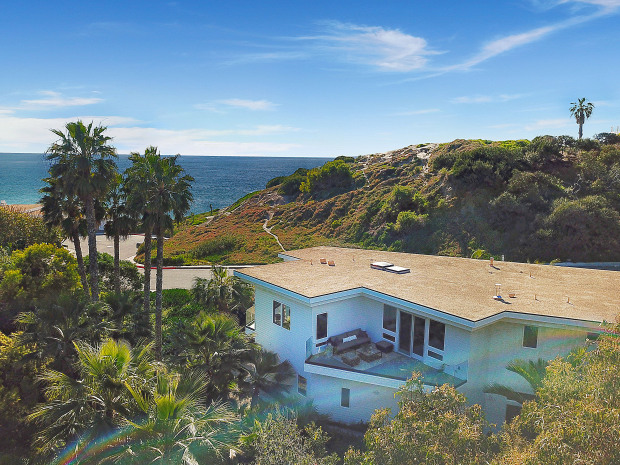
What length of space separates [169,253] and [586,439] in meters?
53.3

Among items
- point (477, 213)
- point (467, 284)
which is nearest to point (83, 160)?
point (467, 284)

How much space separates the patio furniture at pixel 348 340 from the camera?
53.3 ft

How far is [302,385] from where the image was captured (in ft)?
54.2

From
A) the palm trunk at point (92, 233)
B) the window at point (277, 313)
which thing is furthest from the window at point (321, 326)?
the palm trunk at point (92, 233)

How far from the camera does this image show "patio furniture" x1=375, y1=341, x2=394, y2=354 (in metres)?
16.2

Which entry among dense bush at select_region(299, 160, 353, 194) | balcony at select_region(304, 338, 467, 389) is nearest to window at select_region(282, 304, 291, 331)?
balcony at select_region(304, 338, 467, 389)

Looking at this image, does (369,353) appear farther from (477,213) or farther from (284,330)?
(477,213)

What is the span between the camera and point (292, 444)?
10.7m

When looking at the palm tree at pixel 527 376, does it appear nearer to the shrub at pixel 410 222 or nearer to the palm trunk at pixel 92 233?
the palm trunk at pixel 92 233

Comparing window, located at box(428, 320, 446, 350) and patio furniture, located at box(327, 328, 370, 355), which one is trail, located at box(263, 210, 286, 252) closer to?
patio furniture, located at box(327, 328, 370, 355)

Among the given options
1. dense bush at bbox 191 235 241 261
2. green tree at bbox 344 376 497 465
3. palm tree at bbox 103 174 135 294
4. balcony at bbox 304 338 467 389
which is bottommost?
dense bush at bbox 191 235 241 261

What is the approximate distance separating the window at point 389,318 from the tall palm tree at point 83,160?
15.1 m

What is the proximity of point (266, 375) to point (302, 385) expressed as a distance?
1.82 meters

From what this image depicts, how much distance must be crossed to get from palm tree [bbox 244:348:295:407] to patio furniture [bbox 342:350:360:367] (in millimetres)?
2393
